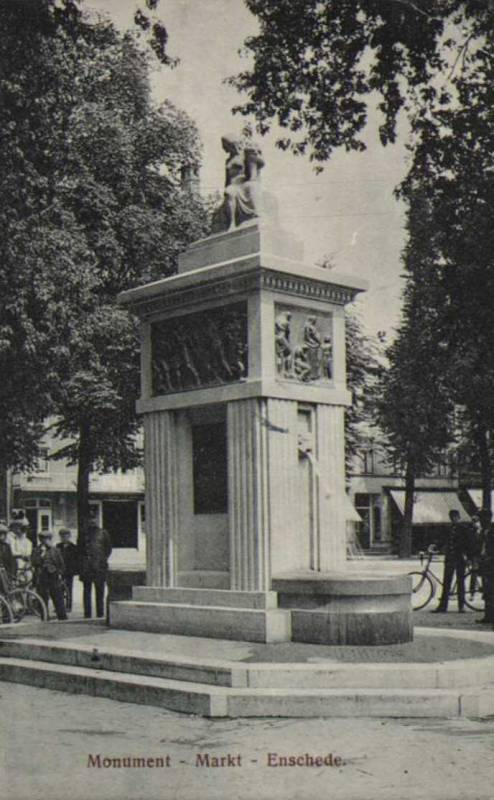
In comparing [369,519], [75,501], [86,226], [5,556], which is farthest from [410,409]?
[5,556]

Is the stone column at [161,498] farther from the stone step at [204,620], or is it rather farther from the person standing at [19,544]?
the person standing at [19,544]

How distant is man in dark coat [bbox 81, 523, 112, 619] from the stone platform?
19.1ft

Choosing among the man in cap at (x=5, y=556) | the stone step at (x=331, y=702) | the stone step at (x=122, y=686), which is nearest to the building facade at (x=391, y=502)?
the man in cap at (x=5, y=556)

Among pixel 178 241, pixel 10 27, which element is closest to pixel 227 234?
pixel 10 27

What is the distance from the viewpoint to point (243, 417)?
1173cm

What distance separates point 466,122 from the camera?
1432cm

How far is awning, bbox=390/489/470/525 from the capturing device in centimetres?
5644

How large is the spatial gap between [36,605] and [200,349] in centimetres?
689

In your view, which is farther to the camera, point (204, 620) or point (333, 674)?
point (204, 620)

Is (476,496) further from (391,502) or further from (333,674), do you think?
(333,674)

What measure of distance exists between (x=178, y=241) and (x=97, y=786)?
1038 inches

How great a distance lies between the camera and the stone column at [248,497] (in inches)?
450

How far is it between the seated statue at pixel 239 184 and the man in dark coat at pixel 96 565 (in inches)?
271

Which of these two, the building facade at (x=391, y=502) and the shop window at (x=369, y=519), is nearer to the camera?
the building facade at (x=391, y=502)
